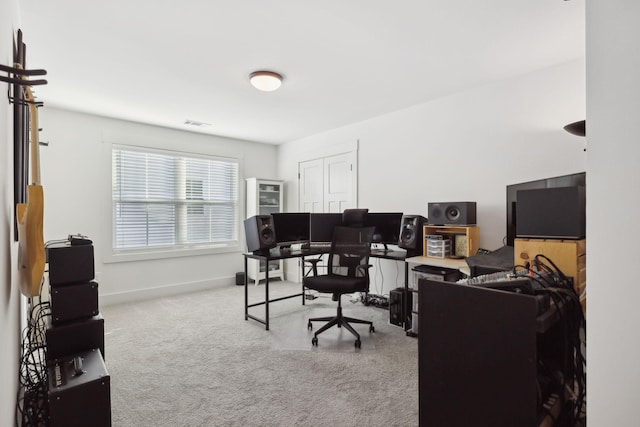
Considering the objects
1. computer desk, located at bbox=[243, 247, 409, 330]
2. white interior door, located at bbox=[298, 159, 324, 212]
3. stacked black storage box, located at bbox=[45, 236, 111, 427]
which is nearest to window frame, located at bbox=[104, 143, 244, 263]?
white interior door, located at bbox=[298, 159, 324, 212]

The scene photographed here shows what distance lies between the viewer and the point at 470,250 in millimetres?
3250

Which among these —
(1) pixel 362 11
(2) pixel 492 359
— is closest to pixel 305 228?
(1) pixel 362 11

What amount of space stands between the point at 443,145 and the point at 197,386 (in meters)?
3.47

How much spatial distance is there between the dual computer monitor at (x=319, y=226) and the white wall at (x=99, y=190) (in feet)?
6.52

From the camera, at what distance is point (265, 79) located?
9.93ft

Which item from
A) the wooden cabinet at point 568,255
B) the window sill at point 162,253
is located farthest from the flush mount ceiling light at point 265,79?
the window sill at point 162,253

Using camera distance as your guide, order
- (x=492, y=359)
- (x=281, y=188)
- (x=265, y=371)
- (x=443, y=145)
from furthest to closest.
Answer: (x=281, y=188) → (x=443, y=145) → (x=265, y=371) → (x=492, y=359)

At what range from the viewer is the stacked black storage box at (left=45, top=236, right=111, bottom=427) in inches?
59.9

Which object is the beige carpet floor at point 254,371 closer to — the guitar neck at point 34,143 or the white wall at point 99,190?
the white wall at point 99,190

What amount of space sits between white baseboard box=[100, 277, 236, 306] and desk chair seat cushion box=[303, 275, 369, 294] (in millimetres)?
2730

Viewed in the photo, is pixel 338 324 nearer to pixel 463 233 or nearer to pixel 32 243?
pixel 463 233

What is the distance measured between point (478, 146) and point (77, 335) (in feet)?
12.6

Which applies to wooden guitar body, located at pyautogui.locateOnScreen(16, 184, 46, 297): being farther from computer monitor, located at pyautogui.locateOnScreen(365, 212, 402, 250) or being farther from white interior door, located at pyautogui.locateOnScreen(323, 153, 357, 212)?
white interior door, located at pyautogui.locateOnScreen(323, 153, 357, 212)

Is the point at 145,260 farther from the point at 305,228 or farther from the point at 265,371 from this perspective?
the point at 265,371
